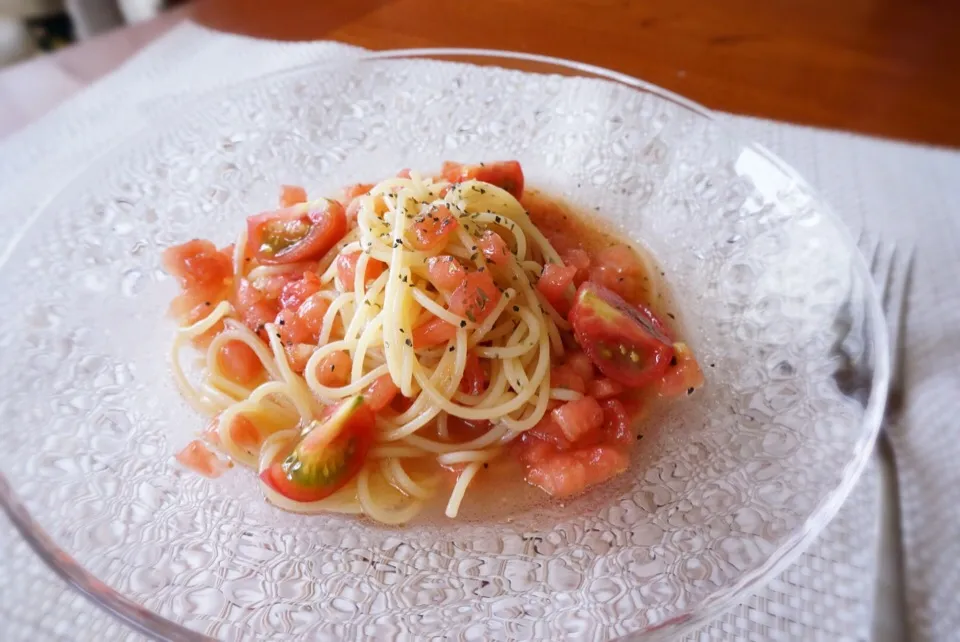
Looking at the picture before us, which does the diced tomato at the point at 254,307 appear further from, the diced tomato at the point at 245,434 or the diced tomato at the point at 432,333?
the diced tomato at the point at 432,333

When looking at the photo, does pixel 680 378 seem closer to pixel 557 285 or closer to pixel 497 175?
pixel 557 285

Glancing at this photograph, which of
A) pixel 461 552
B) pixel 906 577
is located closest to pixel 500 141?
pixel 461 552

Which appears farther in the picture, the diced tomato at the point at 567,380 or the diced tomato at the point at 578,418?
the diced tomato at the point at 567,380

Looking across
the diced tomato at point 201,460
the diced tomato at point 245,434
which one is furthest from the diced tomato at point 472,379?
the diced tomato at point 201,460

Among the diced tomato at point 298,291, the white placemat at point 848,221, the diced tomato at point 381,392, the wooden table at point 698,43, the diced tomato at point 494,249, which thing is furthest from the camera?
the wooden table at point 698,43

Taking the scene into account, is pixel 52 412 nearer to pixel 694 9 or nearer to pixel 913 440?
pixel 913 440

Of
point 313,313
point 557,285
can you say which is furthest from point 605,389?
point 313,313
